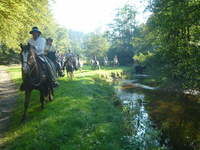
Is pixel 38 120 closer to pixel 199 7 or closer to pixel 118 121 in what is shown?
pixel 118 121

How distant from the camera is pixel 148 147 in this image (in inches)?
386

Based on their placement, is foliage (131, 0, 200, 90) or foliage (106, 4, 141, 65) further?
foliage (106, 4, 141, 65)

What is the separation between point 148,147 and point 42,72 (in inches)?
255

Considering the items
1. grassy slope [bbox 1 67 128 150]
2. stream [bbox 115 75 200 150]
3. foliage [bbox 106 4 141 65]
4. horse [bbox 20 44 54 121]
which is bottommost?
stream [bbox 115 75 200 150]

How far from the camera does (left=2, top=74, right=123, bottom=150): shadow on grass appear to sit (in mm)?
9094

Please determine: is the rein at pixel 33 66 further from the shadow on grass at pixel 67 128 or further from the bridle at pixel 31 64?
the shadow on grass at pixel 67 128

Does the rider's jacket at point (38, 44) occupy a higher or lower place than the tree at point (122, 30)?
lower

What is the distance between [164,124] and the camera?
1301cm

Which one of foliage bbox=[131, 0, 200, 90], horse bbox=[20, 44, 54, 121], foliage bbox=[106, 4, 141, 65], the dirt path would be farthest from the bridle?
foliage bbox=[106, 4, 141, 65]

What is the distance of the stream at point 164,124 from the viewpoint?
1038 centimetres

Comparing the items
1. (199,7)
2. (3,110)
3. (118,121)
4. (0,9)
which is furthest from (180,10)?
(3,110)

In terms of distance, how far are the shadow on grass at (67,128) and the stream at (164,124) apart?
2.96 ft

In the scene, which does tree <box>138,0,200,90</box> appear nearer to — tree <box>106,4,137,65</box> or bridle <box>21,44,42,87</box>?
bridle <box>21,44,42,87</box>

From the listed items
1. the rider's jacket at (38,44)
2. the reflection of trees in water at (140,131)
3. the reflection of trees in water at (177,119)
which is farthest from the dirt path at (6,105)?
the reflection of trees in water at (177,119)
